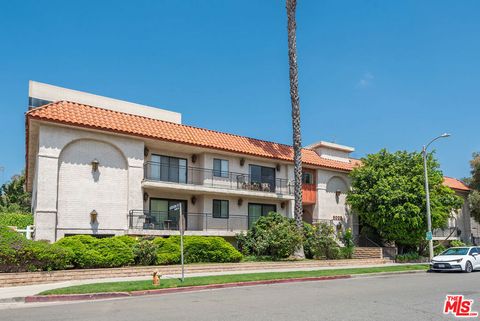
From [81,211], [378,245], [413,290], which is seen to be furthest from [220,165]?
[413,290]

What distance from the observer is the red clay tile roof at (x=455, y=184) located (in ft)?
138

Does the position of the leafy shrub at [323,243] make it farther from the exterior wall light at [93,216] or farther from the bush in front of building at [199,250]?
the exterior wall light at [93,216]

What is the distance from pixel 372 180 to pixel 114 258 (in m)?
19.5

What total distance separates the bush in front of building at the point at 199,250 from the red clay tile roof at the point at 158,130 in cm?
603

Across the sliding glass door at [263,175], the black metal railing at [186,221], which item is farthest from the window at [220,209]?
the sliding glass door at [263,175]

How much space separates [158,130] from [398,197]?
53.0ft

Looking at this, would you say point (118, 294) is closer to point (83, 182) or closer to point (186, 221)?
point (83, 182)

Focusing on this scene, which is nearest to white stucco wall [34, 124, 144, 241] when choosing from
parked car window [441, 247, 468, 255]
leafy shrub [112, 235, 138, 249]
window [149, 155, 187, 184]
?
window [149, 155, 187, 184]

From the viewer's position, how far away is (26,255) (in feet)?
53.1

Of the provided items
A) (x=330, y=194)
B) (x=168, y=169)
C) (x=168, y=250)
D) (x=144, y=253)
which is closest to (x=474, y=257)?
(x=330, y=194)

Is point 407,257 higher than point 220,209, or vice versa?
point 220,209

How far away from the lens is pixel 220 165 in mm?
28375

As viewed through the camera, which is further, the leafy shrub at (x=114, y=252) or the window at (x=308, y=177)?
the window at (x=308, y=177)

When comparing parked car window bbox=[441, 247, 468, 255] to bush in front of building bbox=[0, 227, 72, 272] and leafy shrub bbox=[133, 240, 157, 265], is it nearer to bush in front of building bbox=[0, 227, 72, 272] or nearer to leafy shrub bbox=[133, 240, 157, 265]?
leafy shrub bbox=[133, 240, 157, 265]
